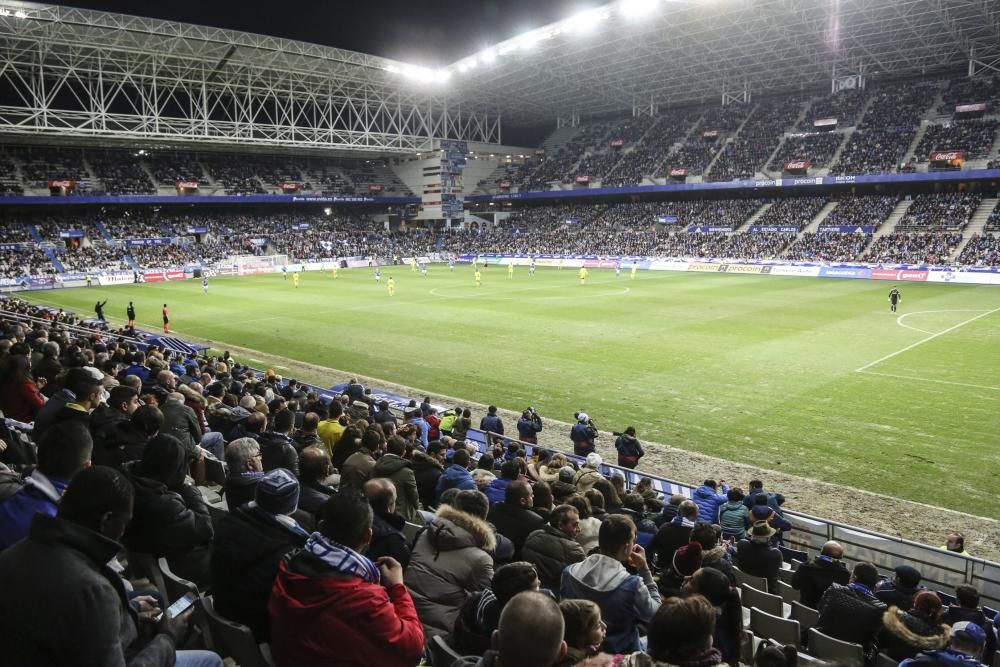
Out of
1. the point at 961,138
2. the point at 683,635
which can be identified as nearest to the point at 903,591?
the point at 683,635

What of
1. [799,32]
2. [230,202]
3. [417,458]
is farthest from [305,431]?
[230,202]

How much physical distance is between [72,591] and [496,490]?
517cm

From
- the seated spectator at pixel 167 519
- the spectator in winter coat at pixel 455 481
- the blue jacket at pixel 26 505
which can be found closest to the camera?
the blue jacket at pixel 26 505

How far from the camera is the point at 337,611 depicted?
133 inches

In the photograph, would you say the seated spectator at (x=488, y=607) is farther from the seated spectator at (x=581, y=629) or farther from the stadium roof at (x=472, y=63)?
the stadium roof at (x=472, y=63)

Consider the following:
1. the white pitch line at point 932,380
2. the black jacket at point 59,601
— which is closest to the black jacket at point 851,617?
the black jacket at point 59,601

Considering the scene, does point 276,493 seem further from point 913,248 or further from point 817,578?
point 913,248

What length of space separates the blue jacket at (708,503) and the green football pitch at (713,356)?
531 centimetres

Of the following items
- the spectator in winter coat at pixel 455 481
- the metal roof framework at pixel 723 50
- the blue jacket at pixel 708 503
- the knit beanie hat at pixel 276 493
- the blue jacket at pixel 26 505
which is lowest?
the blue jacket at pixel 708 503

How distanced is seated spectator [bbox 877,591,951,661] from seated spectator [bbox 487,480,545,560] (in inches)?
113

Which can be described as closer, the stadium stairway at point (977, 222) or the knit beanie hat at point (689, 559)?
the knit beanie hat at point (689, 559)

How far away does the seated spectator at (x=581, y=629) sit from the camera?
3.31 meters

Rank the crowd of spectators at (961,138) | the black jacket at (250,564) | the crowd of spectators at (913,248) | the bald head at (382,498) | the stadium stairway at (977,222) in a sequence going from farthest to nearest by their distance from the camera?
the crowd of spectators at (961,138)
the stadium stairway at (977,222)
the crowd of spectators at (913,248)
the bald head at (382,498)
the black jacket at (250,564)

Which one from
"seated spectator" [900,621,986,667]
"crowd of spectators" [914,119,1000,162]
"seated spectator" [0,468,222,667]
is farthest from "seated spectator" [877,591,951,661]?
"crowd of spectators" [914,119,1000,162]
